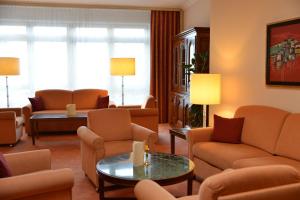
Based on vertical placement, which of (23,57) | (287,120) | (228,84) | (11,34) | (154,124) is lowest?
(154,124)

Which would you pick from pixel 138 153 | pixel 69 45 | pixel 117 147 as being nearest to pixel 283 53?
pixel 138 153

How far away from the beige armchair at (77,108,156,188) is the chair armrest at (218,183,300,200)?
2052 mm

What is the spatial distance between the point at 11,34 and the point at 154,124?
12.8 ft

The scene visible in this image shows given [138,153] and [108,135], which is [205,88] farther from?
[138,153]

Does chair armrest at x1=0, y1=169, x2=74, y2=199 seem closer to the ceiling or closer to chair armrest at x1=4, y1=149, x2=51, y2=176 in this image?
chair armrest at x1=4, y1=149, x2=51, y2=176

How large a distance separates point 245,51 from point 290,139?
151 centimetres

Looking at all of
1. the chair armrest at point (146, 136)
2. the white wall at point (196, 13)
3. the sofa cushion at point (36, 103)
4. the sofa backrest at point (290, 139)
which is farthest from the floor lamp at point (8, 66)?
the sofa backrest at point (290, 139)

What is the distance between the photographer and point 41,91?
7016mm

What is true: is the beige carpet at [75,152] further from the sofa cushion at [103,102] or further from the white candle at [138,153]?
the sofa cushion at [103,102]

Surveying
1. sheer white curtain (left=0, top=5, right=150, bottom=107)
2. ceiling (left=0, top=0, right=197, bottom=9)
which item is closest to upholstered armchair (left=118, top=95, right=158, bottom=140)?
sheer white curtain (left=0, top=5, right=150, bottom=107)

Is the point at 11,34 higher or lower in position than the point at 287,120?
higher

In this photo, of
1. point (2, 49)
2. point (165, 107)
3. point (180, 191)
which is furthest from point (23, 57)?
point (180, 191)

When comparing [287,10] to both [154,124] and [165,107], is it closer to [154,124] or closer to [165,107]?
[154,124]

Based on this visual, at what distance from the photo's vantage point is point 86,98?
711 centimetres
